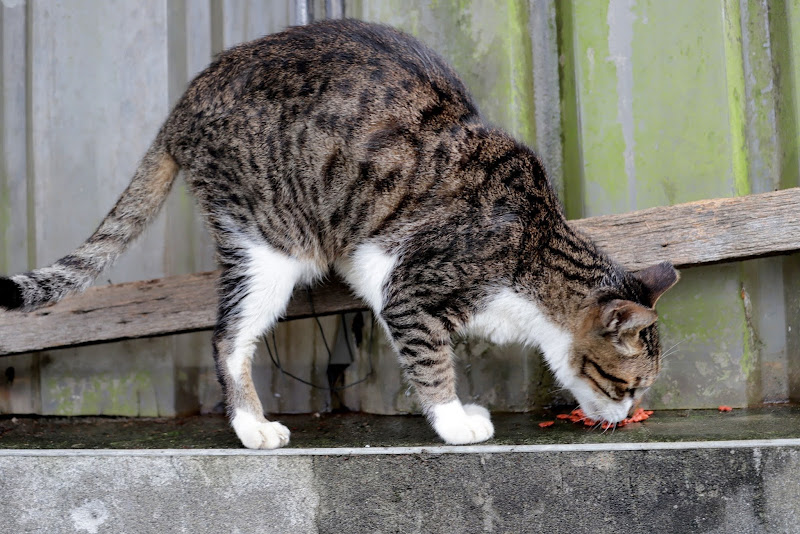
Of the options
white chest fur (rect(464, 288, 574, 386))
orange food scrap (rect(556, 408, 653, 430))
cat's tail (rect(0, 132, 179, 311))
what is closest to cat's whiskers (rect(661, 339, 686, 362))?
orange food scrap (rect(556, 408, 653, 430))

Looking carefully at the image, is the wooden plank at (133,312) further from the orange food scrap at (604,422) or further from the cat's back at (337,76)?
the orange food scrap at (604,422)

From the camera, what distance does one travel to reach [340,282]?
3328 millimetres

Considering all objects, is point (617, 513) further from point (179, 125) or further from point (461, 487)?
point (179, 125)

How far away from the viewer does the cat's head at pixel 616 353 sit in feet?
8.84

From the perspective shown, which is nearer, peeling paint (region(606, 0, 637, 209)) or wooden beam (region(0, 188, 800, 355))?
wooden beam (region(0, 188, 800, 355))

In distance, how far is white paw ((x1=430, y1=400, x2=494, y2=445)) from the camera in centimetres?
262

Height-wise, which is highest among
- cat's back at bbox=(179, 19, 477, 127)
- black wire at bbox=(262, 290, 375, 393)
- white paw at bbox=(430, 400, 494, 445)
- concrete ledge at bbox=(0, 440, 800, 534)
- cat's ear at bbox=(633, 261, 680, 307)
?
cat's back at bbox=(179, 19, 477, 127)

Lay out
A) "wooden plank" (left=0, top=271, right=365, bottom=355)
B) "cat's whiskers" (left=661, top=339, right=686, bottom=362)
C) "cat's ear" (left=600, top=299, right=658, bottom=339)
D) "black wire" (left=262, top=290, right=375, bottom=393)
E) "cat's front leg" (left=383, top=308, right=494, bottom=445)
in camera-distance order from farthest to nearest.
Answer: "black wire" (left=262, top=290, right=375, bottom=393), "wooden plank" (left=0, top=271, right=365, bottom=355), "cat's whiskers" (left=661, top=339, right=686, bottom=362), "cat's front leg" (left=383, top=308, right=494, bottom=445), "cat's ear" (left=600, top=299, right=658, bottom=339)

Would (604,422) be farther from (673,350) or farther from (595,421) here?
(673,350)

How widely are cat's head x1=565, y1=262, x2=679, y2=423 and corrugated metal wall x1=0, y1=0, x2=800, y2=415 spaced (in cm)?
48

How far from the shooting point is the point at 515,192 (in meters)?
2.82

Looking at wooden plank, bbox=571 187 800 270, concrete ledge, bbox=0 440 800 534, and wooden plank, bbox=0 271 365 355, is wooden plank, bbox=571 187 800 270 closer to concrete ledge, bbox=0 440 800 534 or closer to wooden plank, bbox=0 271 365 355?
concrete ledge, bbox=0 440 800 534

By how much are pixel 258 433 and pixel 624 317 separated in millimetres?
1391

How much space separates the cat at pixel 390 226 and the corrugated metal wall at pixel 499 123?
0.47 m
